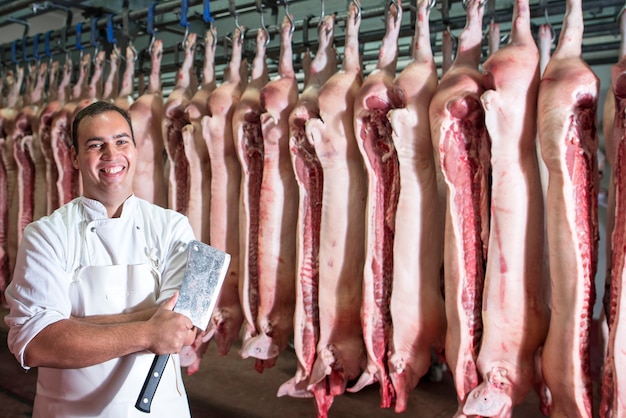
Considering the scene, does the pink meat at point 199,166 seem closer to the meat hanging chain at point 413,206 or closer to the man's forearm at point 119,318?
the meat hanging chain at point 413,206

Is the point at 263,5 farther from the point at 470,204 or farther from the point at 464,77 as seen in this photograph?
the point at 470,204

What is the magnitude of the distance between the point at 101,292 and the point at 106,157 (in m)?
0.43

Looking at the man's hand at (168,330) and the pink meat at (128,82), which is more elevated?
the pink meat at (128,82)

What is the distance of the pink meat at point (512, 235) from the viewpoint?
2.16 meters

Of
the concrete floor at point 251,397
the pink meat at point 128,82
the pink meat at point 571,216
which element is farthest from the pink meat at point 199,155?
the pink meat at point 571,216

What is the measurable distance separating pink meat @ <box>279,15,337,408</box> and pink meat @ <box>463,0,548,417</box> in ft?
2.52

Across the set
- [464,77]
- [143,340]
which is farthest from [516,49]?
[143,340]

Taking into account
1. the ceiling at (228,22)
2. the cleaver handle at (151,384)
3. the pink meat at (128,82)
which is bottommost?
the cleaver handle at (151,384)

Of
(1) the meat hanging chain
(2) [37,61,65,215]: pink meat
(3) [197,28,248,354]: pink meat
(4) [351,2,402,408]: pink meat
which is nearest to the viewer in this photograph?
(1) the meat hanging chain

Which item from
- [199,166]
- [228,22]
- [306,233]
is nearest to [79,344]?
[306,233]

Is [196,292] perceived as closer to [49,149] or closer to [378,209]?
[378,209]

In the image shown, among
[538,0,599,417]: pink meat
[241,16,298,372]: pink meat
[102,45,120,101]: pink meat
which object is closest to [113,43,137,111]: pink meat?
[102,45,120,101]: pink meat

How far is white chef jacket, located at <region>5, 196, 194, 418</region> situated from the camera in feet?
6.28

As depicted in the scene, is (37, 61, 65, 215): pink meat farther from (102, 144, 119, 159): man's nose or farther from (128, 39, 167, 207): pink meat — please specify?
(102, 144, 119, 159): man's nose
